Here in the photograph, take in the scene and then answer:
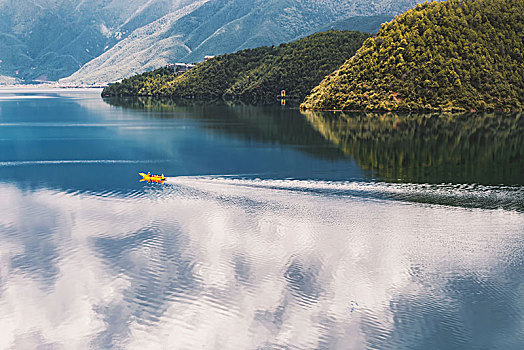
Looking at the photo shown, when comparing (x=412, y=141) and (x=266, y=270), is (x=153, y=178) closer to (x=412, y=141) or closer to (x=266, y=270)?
(x=266, y=270)

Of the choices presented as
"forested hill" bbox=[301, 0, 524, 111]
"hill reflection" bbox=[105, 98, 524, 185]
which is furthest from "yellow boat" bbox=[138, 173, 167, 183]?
"forested hill" bbox=[301, 0, 524, 111]

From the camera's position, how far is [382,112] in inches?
6383

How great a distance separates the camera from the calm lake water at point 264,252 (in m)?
26.5

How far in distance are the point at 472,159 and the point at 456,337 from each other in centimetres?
5182

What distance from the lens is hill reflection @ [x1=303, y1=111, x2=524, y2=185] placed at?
62.0 m

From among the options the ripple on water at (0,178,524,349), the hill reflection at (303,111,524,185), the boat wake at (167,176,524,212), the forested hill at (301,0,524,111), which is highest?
the forested hill at (301,0,524,111)

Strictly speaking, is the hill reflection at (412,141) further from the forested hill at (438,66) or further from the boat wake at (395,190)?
the forested hill at (438,66)

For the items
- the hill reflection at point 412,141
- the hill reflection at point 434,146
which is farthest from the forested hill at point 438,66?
the hill reflection at point 434,146

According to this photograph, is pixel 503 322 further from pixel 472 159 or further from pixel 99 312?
pixel 472 159

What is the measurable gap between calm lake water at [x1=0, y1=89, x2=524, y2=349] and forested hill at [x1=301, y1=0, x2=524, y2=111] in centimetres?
9668

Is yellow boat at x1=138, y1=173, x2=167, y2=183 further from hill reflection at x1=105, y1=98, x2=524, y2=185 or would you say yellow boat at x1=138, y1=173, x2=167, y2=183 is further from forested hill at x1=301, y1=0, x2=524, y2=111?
forested hill at x1=301, y1=0, x2=524, y2=111

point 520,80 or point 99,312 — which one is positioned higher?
point 520,80

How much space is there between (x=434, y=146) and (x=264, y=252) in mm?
57091

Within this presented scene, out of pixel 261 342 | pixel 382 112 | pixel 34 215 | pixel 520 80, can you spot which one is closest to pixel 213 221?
pixel 34 215
